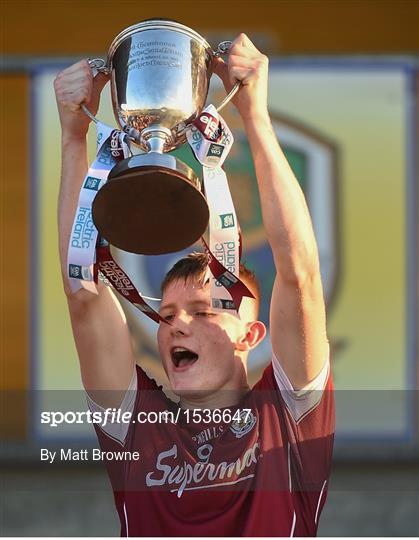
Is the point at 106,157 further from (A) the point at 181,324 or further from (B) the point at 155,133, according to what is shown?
(A) the point at 181,324

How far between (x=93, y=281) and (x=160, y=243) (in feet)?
A: 0.67

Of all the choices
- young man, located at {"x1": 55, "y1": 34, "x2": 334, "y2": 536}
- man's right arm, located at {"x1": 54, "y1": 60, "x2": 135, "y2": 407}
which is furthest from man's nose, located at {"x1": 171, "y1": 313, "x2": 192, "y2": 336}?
man's right arm, located at {"x1": 54, "y1": 60, "x2": 135, "y2": 407}

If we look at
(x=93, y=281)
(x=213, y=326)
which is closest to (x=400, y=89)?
(x=213, y=326)

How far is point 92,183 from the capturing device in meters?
2.31

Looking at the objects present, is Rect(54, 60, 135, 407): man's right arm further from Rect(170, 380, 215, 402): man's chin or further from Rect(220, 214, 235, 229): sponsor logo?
Rect(220, 214, 235, 229): sponsor logo

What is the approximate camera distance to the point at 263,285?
4.03 metres

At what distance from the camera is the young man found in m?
2.41

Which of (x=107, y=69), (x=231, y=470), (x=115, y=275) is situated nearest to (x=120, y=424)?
(x=231, y=470)

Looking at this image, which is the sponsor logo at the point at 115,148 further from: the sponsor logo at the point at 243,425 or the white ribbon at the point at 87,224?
the sponsor logo at the point at 243,425

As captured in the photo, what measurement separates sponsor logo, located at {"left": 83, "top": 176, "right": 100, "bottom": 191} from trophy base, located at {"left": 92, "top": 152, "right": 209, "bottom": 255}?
0.37 feet

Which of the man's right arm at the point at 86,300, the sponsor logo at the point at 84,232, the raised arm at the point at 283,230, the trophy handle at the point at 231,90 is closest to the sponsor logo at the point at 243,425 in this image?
the raised arm at the point at 283,230

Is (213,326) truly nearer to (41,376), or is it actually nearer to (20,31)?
(41,376)

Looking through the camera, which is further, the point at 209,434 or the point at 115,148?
the point at 209,434

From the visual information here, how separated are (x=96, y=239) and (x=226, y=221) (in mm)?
244
